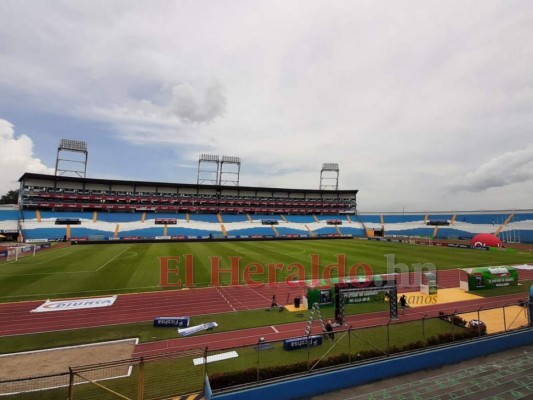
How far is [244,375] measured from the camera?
1005 centimetres

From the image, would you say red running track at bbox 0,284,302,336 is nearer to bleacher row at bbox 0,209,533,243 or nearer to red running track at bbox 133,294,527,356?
red running track at bbox 133,294,527,356

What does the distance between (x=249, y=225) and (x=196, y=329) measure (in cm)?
6427

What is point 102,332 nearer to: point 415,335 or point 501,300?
point 415,335

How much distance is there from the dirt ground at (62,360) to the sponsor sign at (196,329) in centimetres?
248

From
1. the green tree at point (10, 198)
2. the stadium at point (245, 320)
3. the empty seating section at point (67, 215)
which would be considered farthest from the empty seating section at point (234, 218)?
the green tree at point (10, 198)

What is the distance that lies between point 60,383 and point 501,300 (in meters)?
29.2

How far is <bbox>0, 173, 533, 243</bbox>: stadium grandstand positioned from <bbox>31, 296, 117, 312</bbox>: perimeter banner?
4357 cm

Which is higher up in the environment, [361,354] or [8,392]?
[361,354]

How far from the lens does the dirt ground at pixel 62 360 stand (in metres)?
11.5

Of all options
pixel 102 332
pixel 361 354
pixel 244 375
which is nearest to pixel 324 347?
pixel 361 354

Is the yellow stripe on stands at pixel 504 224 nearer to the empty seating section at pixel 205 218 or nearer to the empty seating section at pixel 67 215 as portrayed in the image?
the empty seating section at pixel 205 218

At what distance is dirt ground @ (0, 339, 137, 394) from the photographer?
1148 cm

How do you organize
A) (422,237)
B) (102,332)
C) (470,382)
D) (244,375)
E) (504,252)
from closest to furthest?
(244,375) < (470,382) < (102,332) < (504,252) < (422,237)

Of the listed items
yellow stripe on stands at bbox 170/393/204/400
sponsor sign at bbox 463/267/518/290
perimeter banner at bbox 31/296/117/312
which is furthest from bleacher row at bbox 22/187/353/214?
yellow stripe on stands at bbox 170/393/204/400
